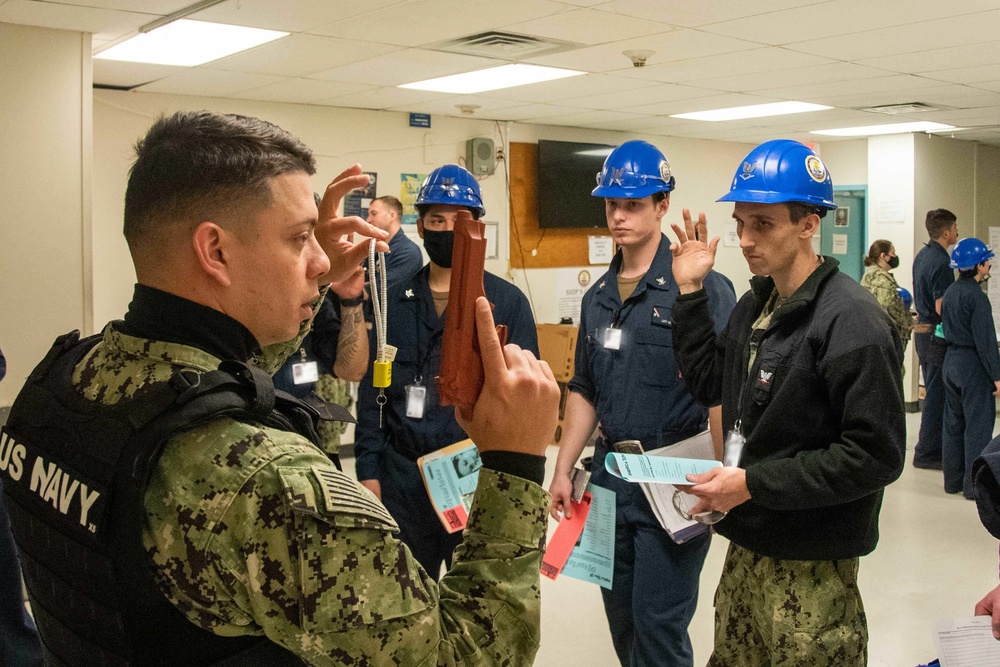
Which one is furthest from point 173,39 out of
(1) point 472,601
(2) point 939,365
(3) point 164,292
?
(2) point 939,365

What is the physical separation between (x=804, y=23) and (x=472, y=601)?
4.00m

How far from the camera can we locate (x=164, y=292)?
108 cm

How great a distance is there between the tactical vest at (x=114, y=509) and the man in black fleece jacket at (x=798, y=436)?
1205mm

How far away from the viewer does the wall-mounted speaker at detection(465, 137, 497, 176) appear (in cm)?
770

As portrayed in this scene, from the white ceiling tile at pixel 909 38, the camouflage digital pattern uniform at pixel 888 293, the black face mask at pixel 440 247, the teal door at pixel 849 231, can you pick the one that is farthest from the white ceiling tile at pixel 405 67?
the teal door at pixel 849 231

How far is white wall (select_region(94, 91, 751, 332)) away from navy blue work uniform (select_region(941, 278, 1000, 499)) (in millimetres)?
3437

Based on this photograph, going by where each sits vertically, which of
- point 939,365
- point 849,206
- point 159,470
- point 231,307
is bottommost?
point 939,365

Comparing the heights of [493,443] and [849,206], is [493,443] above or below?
below

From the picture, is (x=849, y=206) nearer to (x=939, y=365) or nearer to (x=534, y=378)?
(x=939, y=365)

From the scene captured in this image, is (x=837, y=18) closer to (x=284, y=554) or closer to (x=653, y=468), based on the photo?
(x=653, y=468)

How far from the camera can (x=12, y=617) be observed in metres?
3.05

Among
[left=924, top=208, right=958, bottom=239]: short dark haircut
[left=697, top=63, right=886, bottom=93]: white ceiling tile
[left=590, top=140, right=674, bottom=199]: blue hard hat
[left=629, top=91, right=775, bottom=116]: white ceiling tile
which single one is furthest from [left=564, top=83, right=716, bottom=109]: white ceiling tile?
[left=590, top=140, right=674, bottom=199]: blue hard hat

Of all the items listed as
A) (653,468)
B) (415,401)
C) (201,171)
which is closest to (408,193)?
(415,401)

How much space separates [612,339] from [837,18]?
7.89 feet
